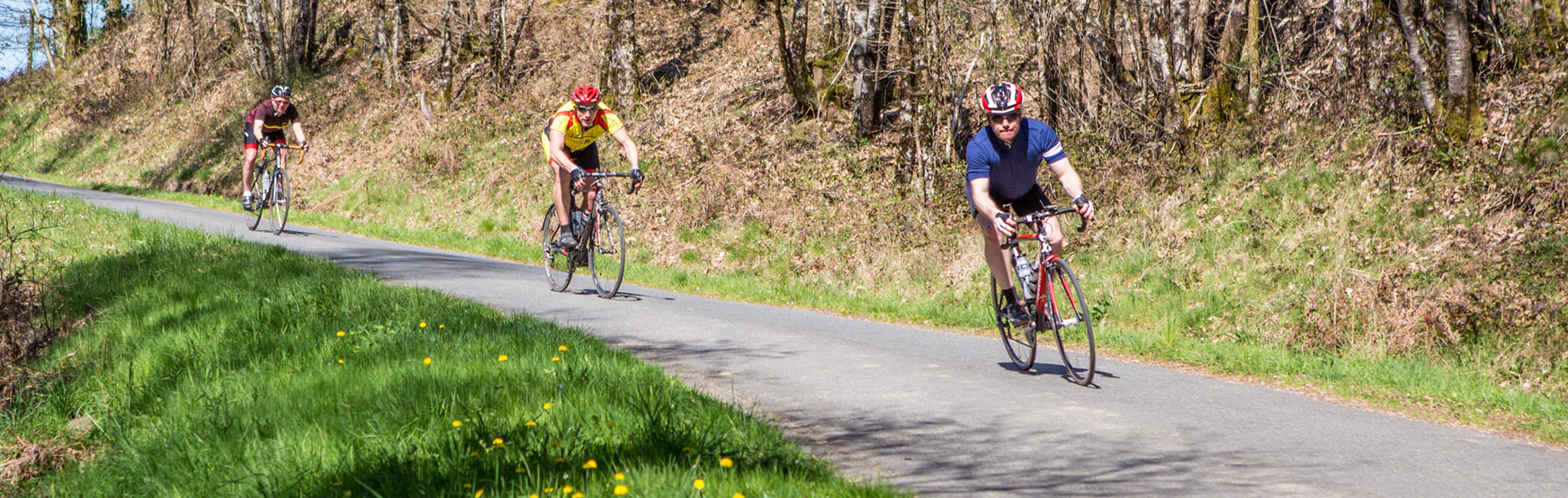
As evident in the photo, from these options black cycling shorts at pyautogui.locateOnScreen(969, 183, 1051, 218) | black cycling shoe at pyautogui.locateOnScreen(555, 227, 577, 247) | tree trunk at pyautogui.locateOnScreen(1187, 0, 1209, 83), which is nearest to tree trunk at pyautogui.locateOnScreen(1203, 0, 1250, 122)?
tree trunk at pyautogui.locateOnScreen(1187, 0, 1209, 83)

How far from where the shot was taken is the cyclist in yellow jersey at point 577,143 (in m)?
10.7

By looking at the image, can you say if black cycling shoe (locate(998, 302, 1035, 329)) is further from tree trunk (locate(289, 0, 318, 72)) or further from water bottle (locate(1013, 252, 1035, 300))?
tree trunk (locate(289, 0, 318, 72))

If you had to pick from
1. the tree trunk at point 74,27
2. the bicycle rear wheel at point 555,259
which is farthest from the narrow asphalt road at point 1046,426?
the tree trunk at point 74,27

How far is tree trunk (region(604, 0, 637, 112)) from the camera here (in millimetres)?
21516

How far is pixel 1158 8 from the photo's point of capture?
558 inches

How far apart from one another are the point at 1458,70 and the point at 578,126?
28.1ft

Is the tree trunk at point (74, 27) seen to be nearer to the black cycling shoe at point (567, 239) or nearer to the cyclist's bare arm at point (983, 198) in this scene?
the black cycling shoe at point (567, 239)

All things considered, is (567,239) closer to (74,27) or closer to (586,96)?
(586,96)

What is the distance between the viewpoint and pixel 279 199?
17.2 meters

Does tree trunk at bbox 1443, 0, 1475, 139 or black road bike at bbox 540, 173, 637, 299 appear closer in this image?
tree trunk at bbox 1443, 0, 1475, 139

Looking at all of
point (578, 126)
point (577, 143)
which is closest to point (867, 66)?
point (577, 143)

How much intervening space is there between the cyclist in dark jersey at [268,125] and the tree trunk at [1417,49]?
14150mm

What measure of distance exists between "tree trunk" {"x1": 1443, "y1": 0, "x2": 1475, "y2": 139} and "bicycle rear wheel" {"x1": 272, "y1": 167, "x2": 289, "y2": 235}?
15164mm

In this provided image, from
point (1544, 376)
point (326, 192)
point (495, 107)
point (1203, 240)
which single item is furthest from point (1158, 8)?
point (326, 192)
